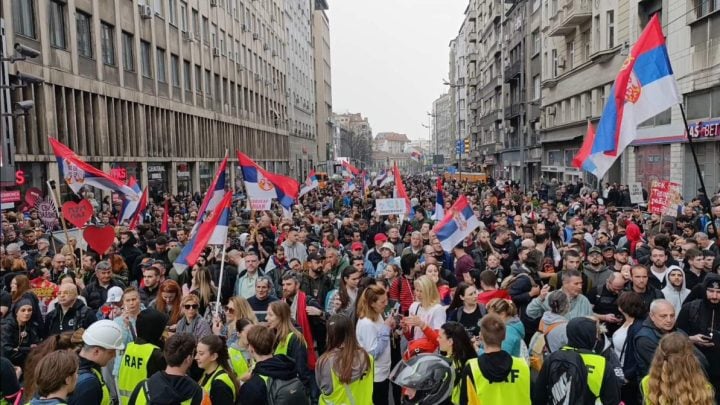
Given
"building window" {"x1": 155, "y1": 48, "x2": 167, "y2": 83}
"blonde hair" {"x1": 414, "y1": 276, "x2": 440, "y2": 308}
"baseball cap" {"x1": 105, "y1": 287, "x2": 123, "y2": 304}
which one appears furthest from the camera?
"building window" {"x1": 155, "y1": 48, "x2": 167, "y2": 83}

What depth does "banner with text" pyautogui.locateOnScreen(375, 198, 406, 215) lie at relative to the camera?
48.0 feet

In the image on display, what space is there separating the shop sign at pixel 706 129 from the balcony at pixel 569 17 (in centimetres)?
1244

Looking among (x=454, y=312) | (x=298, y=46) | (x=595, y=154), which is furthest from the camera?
(x=298, y=46)

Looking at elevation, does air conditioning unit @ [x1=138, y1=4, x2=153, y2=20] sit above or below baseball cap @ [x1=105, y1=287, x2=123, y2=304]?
above

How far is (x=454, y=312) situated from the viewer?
6312mm

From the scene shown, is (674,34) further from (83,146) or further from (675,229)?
(83,146)

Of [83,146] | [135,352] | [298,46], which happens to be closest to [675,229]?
[135,352]

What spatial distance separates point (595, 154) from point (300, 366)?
5.17 meters

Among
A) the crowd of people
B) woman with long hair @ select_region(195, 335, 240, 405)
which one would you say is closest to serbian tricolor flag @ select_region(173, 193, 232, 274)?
the crowd of people

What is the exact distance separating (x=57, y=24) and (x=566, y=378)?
2454cm

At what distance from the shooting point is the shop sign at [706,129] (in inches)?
763

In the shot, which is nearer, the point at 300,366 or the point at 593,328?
the point at 593,328

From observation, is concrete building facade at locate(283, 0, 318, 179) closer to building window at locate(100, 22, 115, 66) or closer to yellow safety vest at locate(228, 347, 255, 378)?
building window at locate(100, 22, 115, 66)

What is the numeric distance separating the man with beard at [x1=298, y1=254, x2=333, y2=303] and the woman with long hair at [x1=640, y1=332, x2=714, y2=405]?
4761mm
